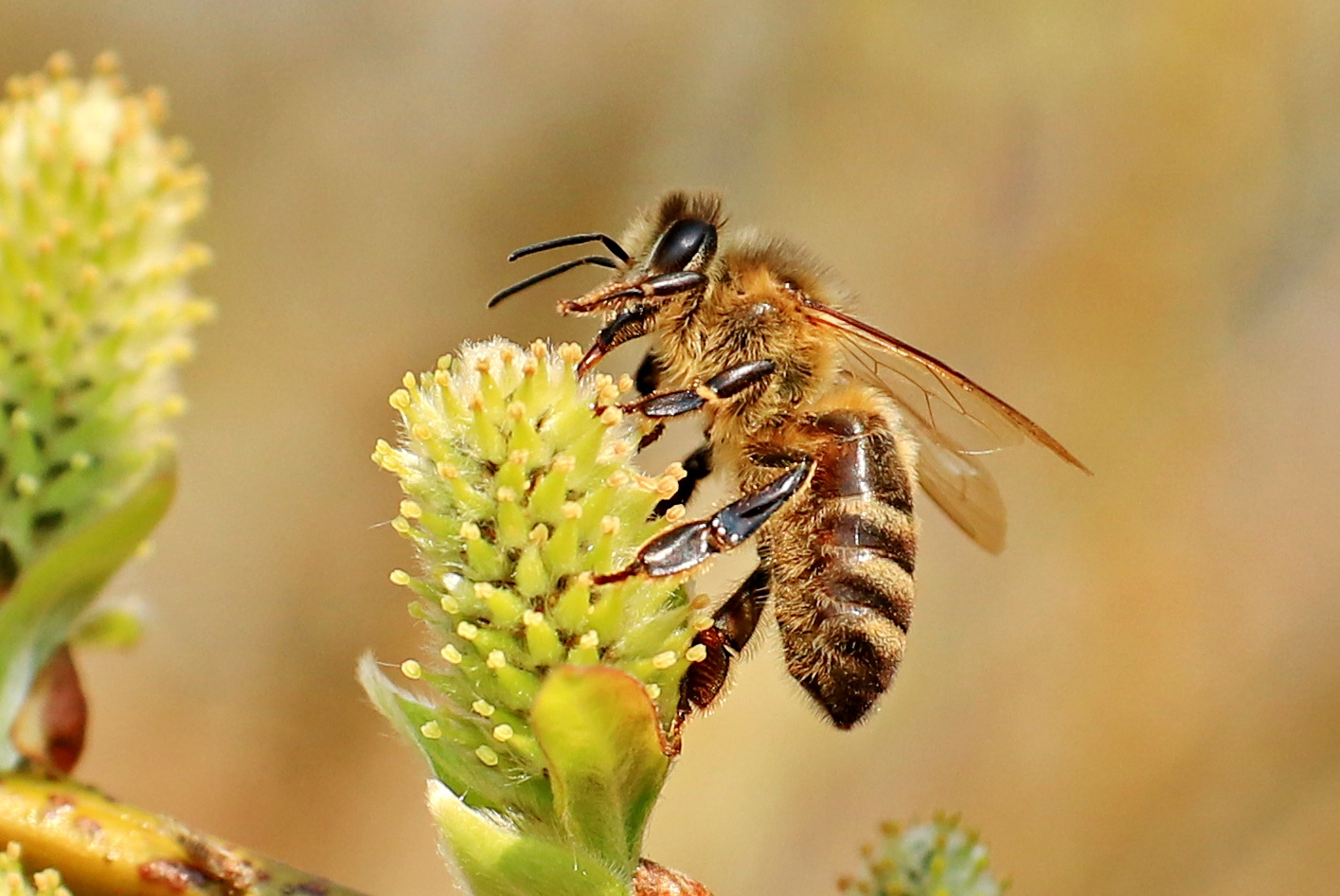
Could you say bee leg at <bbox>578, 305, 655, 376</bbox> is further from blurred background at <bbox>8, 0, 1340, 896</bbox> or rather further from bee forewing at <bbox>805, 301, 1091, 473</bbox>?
blurred background at <bbox>8, 0, 1340, 896</bbox>

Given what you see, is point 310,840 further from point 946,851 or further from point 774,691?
point 946,851

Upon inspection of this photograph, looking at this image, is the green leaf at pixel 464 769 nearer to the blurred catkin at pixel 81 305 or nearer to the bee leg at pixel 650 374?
the bee leg at pixel 650 374

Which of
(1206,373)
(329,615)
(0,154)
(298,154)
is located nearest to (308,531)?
(329,615)

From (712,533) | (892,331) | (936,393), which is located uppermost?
(892,331)

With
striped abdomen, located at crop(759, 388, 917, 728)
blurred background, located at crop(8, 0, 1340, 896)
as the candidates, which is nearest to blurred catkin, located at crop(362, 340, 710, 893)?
striped abdomen, located at crop(759, 388, 917, 728)

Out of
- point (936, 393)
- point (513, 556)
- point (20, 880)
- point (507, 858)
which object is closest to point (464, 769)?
point (507, 858)

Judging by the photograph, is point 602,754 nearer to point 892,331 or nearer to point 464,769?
point 464,769

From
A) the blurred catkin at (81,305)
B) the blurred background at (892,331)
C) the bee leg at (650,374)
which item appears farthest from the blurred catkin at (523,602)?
the blurred background at (892,331)
